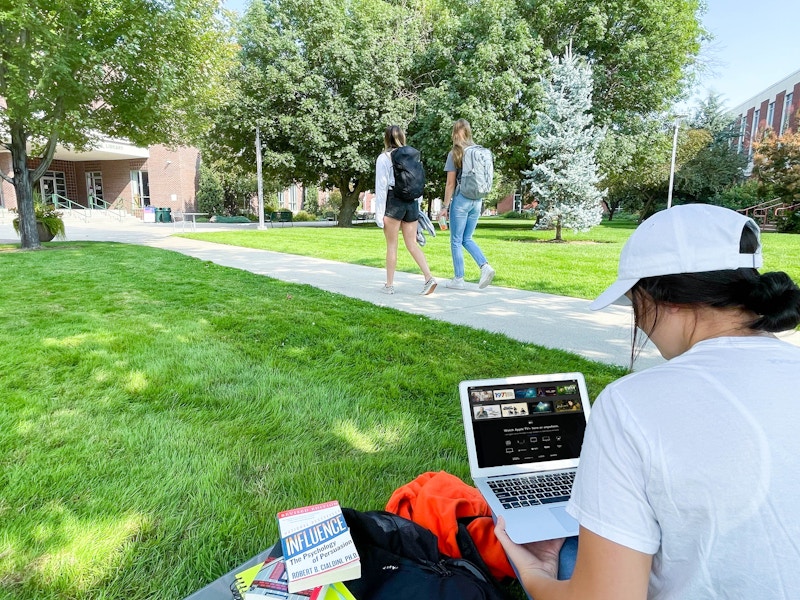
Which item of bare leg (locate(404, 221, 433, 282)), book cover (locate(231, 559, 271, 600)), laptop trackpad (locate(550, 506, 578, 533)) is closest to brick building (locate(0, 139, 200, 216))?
bare leg (locate(404, 221, 433, 282))

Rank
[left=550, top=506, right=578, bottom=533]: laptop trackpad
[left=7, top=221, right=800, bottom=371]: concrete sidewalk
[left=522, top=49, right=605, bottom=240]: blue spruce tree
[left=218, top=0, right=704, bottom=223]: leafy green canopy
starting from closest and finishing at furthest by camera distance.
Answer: [left=550, top=506, right=578, bottom=533]: laptop trackpad < [left=7, top=221, right=800, bottom=371]: concrete sidewalk < [left=522, top=49, right=605, bottom=240]: blue spruce tree < [left=218, top=0, right=704, bottom=223]: leafy green canopy

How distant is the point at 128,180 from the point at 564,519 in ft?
125

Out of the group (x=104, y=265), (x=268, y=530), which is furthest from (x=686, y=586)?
(x=104, y=265)

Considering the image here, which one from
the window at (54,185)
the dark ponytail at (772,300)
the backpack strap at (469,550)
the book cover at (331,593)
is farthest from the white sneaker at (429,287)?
the window at (54,185)

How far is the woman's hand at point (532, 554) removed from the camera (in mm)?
1327

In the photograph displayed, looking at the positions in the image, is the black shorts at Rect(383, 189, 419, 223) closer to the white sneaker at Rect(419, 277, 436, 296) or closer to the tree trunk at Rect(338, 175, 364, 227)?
the white sneaker at Rect(419, 277, 436, 296)

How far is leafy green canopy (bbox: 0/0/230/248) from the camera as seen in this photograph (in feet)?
30.8

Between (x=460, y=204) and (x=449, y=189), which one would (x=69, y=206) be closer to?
(x=449, y=189)

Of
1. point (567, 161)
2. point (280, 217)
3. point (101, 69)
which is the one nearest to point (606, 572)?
point (101, 69)

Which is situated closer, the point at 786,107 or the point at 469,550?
the point at 469,550

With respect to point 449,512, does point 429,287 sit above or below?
above

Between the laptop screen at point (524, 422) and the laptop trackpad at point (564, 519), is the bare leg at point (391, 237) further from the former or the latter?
the laptop trackpad at point (564, 519)

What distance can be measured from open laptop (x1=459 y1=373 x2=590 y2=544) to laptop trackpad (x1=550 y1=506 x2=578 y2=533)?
0.10 metres

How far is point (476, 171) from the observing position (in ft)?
20.1
